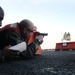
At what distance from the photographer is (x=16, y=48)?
408 centimetres

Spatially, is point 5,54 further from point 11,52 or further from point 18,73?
point 18,73

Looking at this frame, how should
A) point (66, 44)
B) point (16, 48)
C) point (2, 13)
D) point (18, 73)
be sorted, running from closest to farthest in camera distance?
1. point (18, 73)
2. point (16, 48)
3. point (2, 13)
4. point (66, 44)

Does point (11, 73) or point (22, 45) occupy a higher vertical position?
point (22, 45)

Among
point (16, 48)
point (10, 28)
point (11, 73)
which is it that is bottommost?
point (11, 73)

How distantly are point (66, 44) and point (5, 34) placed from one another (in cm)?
1051

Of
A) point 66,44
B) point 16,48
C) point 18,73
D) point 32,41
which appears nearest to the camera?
point 18,73

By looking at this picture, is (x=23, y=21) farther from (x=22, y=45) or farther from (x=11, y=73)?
(x=11, y=73)

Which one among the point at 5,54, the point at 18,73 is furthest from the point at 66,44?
the point at 18,73

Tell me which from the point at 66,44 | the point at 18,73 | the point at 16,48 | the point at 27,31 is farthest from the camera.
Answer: the point at 66,44

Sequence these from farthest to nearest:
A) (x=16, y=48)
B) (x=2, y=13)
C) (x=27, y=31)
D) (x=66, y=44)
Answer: (x=66, y=44), (x=27, y=31), (x=2, y=13), (x=16, y=48)

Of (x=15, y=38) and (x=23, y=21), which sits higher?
(x=23, y=21)

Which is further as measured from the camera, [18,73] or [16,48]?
[16,48]

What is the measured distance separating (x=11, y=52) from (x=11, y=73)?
100cm

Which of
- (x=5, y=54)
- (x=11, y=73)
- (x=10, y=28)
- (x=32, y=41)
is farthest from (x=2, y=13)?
(x=11, y=73)
